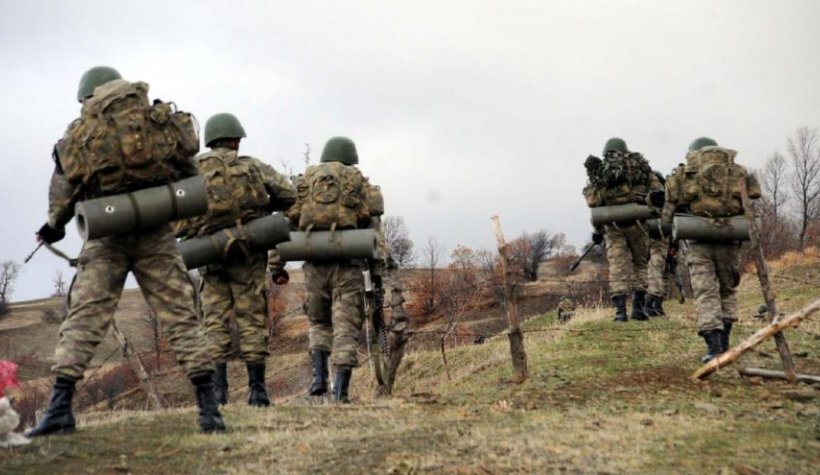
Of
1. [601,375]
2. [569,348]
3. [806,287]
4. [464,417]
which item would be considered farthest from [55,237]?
[806,287]

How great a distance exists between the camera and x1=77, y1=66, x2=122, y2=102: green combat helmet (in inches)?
213

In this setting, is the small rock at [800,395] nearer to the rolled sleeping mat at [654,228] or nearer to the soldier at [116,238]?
the rolled sleeping mat at [654,228]

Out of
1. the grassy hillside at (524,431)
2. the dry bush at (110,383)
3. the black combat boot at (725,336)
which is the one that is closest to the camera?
the grassy hillside at (524,431)

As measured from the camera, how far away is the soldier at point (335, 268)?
8336mm

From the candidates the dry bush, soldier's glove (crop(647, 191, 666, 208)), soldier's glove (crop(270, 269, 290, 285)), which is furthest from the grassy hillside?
the dry bush

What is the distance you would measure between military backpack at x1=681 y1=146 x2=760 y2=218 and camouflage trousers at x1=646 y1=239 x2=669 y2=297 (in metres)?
3.74

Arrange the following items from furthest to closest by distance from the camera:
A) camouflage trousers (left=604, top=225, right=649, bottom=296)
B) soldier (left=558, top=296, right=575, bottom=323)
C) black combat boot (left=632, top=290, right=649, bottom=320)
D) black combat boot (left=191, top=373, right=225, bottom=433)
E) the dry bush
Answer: the dry bush, soldier (left=558, top=296, right=575, bottom=323), black combat boot (left=632, top=290, right=649, bottom=320), camouflage trousers (left=604, top=225, right=649, bottom=296), black combat boot (left=191, top=373, right=225, bottom=433)

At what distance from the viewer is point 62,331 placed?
16.7ft

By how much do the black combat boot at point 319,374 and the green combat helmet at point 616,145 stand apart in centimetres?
644

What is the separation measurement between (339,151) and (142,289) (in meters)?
3.83

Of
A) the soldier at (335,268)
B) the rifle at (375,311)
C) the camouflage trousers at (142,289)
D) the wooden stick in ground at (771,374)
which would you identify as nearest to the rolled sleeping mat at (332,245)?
the soldier at (335,268)

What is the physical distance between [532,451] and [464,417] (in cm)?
169

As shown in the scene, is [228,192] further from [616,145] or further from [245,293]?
[616,145]

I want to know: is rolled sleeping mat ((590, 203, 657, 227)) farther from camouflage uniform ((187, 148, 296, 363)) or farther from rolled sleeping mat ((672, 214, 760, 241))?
camouflage uniform ((187, 148, 296, 363))
